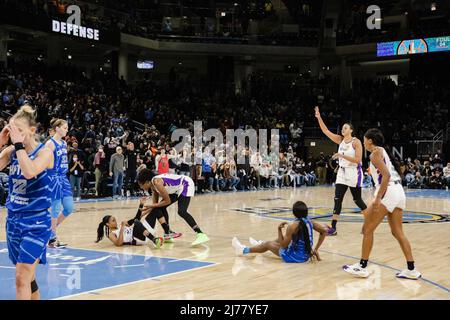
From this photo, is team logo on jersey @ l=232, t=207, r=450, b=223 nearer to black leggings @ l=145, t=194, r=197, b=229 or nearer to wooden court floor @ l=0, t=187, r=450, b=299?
wooden court floor @ l=0, t=187, r=450, b=299

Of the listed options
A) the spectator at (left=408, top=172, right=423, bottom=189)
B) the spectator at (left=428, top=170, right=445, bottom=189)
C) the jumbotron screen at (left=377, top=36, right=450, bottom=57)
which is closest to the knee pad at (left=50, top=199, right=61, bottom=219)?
the spectator at (left=408, top=172, right=423, bottom=189)

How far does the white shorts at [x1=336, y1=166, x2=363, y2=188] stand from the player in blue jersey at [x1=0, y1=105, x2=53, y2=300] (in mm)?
6500

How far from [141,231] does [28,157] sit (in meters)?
4.41

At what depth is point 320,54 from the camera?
3491 cm

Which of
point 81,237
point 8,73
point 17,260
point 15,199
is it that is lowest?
point 81,237

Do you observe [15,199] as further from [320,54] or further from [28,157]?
[320,54]

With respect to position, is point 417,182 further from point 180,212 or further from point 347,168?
point 180,212

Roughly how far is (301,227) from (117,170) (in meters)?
10.0

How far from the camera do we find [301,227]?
23.0 ft

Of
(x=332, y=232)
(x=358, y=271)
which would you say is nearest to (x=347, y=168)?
(x=332, y=232)

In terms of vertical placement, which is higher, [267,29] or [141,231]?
[267,29]

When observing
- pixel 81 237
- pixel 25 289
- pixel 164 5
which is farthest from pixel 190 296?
pixel 164 5

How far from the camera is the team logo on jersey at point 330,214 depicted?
12.2 metres

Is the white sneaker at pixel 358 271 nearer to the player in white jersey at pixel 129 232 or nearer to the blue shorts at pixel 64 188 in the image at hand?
the player in white jersey at pixel 129 232
